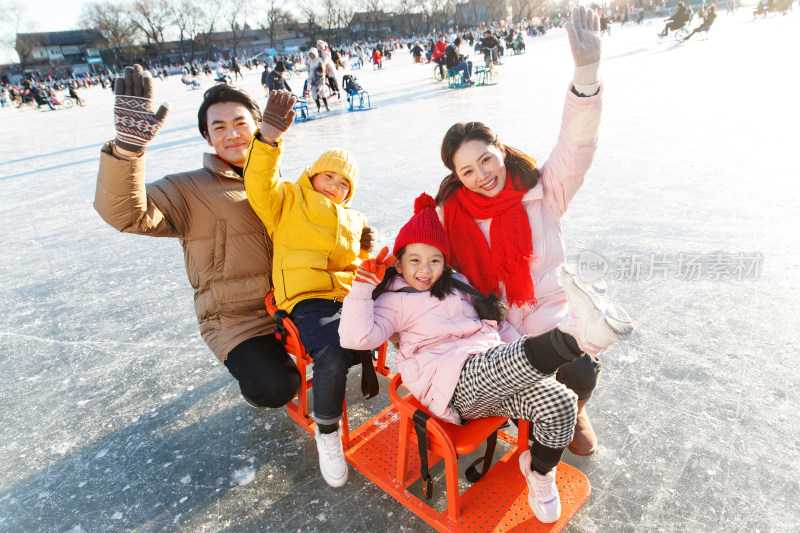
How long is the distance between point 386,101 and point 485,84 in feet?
9.51

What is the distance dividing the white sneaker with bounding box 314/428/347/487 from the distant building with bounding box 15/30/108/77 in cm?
6613

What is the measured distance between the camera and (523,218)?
179 centimetres

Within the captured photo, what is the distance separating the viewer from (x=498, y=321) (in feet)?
5.61

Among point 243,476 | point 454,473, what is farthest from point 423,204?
point 243,476

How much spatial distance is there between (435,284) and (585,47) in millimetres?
920

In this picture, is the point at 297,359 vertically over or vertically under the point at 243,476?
over

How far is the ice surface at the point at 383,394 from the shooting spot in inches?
66.2

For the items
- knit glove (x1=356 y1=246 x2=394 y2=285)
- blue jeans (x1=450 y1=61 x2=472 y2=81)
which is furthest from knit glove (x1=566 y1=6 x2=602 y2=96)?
blue jeans (x1=450 y1=61 x2=472 y2=81)

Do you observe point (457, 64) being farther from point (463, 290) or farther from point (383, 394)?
point (463, 290)

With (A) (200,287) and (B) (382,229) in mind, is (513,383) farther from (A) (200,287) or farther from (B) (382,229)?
(B) (382,229)

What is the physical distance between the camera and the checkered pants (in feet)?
4.48

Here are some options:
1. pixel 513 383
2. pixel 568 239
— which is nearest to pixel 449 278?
pixel 513 383

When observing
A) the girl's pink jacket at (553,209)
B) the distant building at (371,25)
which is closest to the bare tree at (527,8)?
the distant building at (371,25)

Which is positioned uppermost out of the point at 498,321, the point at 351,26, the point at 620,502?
the point at 351,26
